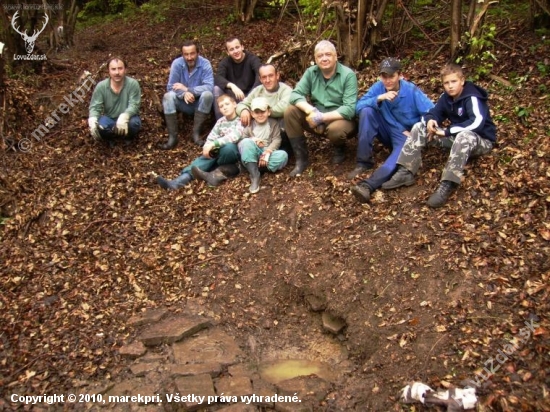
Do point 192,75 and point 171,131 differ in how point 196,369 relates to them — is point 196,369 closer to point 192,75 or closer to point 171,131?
point 171,131

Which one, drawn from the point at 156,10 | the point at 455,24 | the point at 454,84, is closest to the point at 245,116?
the point at 454,84

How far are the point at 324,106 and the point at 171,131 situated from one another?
2297 millimetres

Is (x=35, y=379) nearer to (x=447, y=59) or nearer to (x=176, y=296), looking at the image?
(x=176, y=296)

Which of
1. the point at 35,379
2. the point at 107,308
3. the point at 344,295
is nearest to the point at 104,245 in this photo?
the point at 107,308

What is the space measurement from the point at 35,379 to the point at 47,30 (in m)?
7.92

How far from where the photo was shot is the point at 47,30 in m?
9.83

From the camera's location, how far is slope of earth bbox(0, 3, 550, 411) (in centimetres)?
373

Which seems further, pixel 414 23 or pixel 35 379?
pixel 414 23

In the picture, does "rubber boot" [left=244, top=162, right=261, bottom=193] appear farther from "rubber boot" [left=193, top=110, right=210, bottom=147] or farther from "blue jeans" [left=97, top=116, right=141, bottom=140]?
"blue jeans" [left=97, top=116, right=141, bottom=140]

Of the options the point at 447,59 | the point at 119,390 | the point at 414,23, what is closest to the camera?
the point at 119,390

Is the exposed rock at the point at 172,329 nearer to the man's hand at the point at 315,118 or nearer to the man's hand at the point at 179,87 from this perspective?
the man's hand at the point at 315,118

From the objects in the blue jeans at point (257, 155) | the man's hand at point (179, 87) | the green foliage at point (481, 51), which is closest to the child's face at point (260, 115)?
the blue jeans at point (257, 155)

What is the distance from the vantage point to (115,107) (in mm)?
6645

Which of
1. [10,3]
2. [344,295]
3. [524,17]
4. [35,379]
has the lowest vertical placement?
[35,379]
